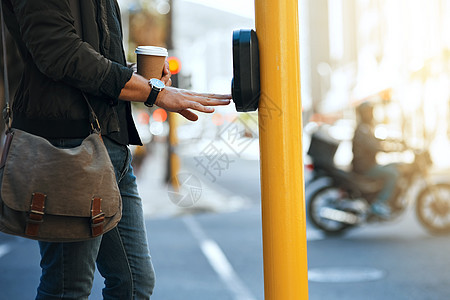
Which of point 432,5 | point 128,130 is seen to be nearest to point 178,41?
point 128,130

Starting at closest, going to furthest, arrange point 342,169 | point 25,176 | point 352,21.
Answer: point 25,176
point 342,169
point 352,21

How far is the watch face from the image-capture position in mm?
1477

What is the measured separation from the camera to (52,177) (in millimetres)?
1327

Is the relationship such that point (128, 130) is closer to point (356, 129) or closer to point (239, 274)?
point (239, 274)

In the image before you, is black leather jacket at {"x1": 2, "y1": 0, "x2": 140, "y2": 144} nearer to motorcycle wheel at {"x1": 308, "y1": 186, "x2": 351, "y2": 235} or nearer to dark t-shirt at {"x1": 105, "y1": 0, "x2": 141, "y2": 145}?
dark t-shirt at {"x1": 105, "y1": 0, "x2": 141, "y2": 145}

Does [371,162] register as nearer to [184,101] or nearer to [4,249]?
[4,249]

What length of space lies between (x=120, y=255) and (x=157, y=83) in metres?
0.49

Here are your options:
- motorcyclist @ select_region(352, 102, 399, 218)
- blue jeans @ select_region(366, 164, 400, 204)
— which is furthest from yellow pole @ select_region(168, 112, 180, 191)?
blue jeans @ select_region(366, 164, 400, 204)

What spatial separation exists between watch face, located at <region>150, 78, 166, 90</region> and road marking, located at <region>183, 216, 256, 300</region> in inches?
99.9

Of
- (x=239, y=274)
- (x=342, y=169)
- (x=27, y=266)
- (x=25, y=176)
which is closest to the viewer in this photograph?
(x=25, y=176)

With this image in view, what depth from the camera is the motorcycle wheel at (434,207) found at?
5.92 meters

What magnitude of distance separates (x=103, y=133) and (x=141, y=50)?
0.82 ft

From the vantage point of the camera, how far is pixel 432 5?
19547mm

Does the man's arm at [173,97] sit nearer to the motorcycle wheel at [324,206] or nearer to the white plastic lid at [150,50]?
the white plastic lid at [150,50]
